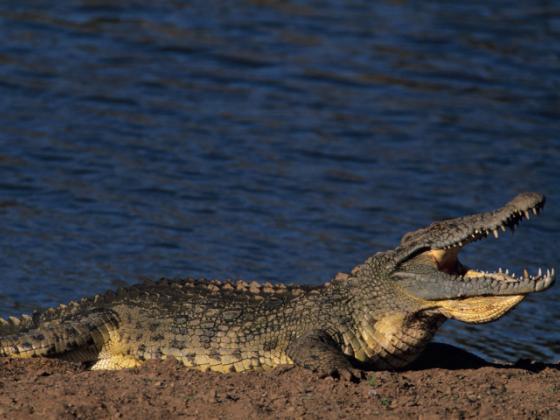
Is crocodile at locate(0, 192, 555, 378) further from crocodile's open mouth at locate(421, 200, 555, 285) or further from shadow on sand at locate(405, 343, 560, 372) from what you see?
shadow on sand at locate(405, 343, 560, 372)

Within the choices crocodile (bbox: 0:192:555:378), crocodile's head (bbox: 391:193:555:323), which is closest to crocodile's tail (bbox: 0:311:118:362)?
crocodile (bbox: 0:192:555:378)

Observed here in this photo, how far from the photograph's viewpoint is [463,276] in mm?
6938

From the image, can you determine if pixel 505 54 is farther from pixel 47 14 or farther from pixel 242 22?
pixel 47 14

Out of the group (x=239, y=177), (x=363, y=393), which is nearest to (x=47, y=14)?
(x=239, y=177)

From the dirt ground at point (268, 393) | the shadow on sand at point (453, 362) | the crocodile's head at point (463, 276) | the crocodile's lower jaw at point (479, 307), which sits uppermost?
the crocodile's head at point (463, 276)

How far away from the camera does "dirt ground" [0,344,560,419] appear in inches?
234

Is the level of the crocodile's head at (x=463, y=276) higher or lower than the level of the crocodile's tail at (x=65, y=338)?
higher

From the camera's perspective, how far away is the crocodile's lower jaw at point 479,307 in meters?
6.75

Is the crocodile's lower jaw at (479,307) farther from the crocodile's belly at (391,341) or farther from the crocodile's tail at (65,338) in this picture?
the crocodile's tail at (65,338)

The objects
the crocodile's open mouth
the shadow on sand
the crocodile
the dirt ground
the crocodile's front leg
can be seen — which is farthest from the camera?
the shadow on sand

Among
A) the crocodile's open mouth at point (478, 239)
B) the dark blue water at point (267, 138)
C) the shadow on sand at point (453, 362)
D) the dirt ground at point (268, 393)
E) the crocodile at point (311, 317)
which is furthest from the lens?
the dark blue water at point (267, 138)

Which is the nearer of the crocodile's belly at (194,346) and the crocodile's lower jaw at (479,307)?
the crocodile's lower jaw at (479,307)

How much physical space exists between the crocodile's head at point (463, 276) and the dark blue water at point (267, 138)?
1468 mm

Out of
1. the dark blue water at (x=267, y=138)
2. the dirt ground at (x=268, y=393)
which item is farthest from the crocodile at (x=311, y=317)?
the dark blue water at (x=267, y=138)
